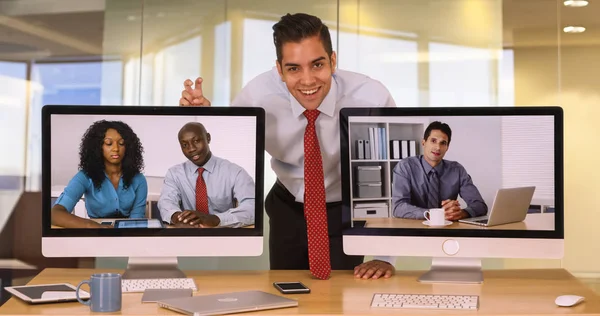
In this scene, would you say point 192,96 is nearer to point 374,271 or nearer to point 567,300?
point 374,271

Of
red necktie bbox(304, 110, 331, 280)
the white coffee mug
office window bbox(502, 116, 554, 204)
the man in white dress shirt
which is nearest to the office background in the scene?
the man in white dress shirt

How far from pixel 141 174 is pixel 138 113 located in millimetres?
176

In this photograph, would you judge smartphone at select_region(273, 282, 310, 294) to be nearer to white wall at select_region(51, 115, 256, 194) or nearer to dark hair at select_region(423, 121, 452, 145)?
white wall at select_region(51, 115, 256, 194)

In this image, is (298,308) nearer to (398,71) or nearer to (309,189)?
(309,189)

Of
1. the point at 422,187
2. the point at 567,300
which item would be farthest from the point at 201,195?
the point at 567,300

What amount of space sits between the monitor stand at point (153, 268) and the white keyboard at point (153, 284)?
74mm

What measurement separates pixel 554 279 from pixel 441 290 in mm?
416

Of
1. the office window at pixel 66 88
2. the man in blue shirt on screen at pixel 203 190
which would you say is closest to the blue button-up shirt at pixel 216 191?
the man in blue shirt on screen at pixel 203 190

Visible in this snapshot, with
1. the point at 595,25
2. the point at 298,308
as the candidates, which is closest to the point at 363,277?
the point at 298,308

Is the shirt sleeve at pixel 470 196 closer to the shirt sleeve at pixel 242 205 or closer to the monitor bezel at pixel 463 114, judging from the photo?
the monitor bezel at pixel 463 114

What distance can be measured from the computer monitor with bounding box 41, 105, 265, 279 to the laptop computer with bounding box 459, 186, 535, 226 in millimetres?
672

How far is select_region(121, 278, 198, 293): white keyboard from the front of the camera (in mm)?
2023

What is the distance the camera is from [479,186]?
6.83 feet

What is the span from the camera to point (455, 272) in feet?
7.22
